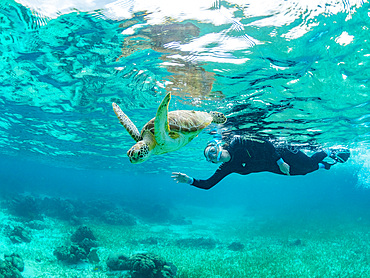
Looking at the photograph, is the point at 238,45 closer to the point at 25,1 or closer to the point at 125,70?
the point at 125,70

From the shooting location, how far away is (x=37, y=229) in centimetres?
2070

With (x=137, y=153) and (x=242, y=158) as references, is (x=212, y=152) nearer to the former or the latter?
(x=242, y=158)

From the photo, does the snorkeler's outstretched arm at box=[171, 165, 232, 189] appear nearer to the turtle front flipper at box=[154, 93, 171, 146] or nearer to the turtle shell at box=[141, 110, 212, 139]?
the turtle shell at box=[141, 110, 212, 139]

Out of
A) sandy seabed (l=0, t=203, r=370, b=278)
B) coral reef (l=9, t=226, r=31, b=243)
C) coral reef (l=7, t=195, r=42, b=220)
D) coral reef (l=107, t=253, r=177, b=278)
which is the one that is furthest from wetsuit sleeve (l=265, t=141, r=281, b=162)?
coral reef (l=7, t=195, r=42, b=220)

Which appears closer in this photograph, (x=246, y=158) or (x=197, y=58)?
(x=197, y=58)

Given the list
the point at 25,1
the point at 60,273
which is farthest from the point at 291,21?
the point at 60,273

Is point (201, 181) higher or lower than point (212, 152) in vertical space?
lower

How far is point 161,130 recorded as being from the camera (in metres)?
3.81

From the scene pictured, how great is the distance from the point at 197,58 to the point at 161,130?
16.6 ft

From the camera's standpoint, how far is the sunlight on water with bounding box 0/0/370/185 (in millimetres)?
6188

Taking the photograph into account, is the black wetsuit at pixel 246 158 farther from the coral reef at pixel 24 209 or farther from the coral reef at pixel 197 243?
the coral reef at pixel 24 209

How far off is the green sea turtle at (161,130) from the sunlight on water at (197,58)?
3.21 m

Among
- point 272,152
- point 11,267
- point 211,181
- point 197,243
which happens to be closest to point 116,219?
point 197,243

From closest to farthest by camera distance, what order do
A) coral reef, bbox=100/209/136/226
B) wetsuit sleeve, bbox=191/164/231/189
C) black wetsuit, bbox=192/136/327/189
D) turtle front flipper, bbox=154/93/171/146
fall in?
1. turtle front flipper, bbox=154/93/171/146
2. wetsuit sleeve, bbox=191/164/231/189
3. black wetsuit, bbox=192/136/327/189
4. coral reef, bbox=100/209/136/226
